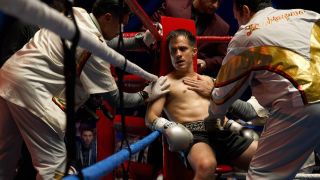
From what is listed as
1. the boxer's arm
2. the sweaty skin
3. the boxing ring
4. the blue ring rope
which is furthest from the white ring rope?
the sweaty skin

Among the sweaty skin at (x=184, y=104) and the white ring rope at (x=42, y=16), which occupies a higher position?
the white ring rope at (x=42, y=16)

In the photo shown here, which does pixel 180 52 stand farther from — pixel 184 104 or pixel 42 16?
pixel 42 16

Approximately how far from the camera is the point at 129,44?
2.85 m

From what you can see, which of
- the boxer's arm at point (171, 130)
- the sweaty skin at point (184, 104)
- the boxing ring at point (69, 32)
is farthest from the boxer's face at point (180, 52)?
the boxing ring at point (69, 32)

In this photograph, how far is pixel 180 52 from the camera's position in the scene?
2730mm

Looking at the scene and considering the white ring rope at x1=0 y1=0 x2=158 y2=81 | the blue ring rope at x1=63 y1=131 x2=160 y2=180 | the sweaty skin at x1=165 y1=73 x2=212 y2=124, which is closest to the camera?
the white ring rope at x1=0 y1=0 x2=158 y2=81

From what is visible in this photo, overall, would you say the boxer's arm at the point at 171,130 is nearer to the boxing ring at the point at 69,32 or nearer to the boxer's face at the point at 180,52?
the boxing ring at the point at 69,32

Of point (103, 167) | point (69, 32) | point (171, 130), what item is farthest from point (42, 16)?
point (171, 130)

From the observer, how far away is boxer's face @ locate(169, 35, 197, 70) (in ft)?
8.95

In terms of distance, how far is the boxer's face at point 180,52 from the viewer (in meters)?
2.73

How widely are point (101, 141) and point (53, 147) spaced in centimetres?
108

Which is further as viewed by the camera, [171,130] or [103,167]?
[171,130]

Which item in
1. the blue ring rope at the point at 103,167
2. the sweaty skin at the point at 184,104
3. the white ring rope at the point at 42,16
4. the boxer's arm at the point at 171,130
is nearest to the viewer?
the white ring rope at the point at 42,16

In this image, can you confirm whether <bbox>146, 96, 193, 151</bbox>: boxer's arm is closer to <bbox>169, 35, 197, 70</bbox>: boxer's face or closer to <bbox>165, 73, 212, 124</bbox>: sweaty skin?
<bbox>165, 73, 212, 124</bbox>: sweaty skin
